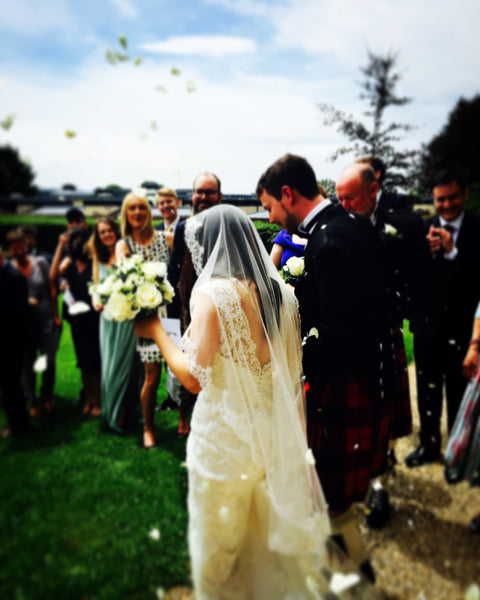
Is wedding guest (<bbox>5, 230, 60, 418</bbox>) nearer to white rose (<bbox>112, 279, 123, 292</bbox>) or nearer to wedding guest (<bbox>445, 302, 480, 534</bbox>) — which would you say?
white rose (<bbox>112, 279, 123, 292</bbox>)

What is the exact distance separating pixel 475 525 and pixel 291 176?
263 centimetres

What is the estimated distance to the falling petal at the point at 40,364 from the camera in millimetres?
1713

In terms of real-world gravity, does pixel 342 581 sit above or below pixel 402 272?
below

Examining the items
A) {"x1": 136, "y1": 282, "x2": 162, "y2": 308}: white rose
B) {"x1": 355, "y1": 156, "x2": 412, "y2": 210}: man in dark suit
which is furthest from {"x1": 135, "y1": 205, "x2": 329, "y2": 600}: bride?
{"x1": 355, "y1": 156, "x2": 412, "y2": 210}: man in dark suit

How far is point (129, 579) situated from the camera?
185 cm

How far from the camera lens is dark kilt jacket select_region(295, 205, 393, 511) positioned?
1.91 m

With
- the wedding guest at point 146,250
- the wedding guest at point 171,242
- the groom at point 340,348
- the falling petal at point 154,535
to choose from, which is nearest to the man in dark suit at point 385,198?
the groom at point 340,348

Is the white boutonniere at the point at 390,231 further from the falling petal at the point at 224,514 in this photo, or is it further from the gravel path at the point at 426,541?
the falling petal at the point at 224,514

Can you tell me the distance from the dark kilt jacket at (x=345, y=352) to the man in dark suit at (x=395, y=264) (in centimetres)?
60

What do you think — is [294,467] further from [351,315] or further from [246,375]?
[351,315]

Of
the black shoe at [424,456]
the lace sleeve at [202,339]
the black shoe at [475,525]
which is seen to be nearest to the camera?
the lace sleeve at [202,339]

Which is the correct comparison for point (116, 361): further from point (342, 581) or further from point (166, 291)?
point (342, 581)

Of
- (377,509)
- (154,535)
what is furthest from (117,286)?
(377,509)

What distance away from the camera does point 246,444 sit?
1.82 metres
